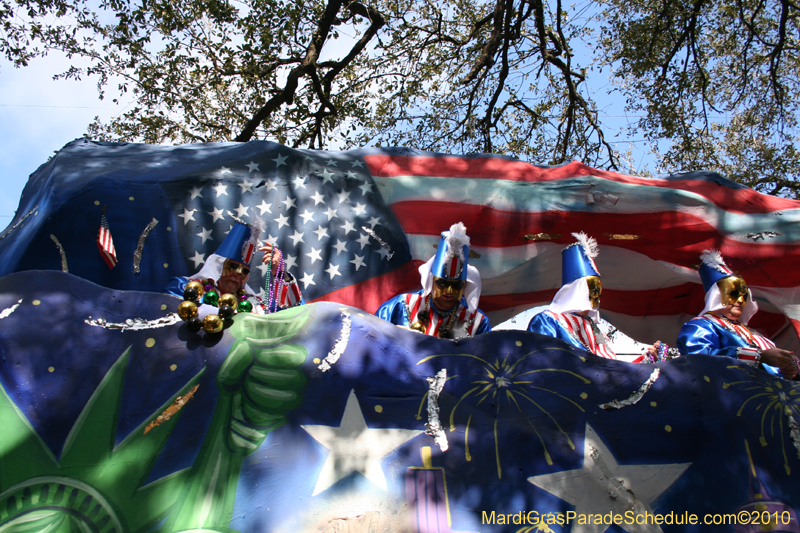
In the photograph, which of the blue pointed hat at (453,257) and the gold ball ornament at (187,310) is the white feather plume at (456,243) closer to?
the blue pointed hat at (453,257)

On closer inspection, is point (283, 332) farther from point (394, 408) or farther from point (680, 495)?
point (680, 495)

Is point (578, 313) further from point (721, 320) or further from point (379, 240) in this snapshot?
→ point (379, 240)

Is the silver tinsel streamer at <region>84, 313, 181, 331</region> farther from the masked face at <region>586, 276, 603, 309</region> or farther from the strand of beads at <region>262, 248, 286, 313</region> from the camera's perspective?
the masked face at <region>586, 276, 603, 309</region>

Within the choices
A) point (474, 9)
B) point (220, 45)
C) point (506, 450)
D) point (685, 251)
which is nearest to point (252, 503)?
point (506, 450)

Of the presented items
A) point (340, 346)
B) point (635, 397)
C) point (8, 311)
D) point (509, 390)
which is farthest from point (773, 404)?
point (8, 311)

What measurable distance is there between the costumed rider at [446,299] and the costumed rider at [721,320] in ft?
4.73

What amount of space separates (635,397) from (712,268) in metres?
2.26

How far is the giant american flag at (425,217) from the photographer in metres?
4.18

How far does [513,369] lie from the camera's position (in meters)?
2.73

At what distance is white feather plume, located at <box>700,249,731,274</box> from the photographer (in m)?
4.39

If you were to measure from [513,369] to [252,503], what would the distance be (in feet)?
4.20

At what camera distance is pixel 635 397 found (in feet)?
8.77

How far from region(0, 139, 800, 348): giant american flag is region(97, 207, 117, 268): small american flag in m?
0.17

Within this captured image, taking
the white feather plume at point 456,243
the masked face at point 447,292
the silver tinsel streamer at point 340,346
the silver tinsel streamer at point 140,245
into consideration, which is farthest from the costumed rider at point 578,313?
the silver tinsel streamer at point 140,245
